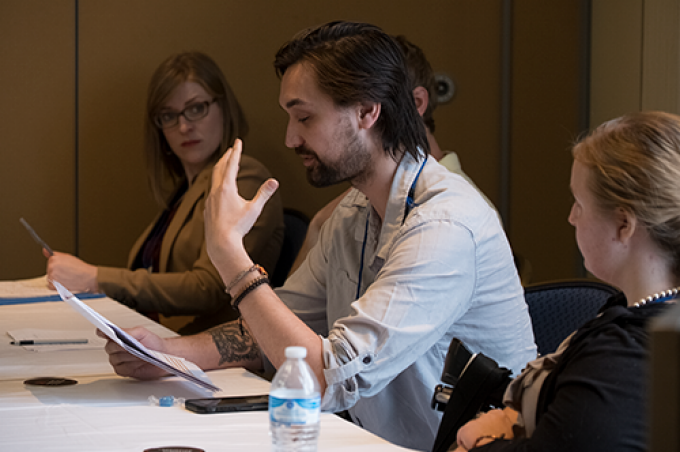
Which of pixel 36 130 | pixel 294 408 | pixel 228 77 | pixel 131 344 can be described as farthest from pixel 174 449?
pixel 36 130

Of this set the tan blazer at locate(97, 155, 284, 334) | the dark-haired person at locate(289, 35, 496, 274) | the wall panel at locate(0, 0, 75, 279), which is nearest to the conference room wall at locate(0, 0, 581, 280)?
the wall panel at locate(0, 0, 75, 279)

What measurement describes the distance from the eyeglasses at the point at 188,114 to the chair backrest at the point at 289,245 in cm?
54

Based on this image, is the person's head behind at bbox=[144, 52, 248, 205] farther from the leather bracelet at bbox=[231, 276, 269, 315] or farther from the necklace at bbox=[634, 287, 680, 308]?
the necklace at bbox=[634, 287, 680, 308]

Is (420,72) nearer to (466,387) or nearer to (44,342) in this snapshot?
(44,342)

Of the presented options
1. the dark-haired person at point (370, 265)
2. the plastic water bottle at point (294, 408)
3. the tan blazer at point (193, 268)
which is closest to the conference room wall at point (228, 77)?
the tan blazer at point (193, 268)

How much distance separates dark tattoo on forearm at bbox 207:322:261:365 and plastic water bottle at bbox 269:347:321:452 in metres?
0.65

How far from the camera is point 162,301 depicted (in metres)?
2.67

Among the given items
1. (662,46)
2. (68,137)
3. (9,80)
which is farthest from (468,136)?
(9,80)

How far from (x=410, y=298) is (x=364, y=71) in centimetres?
55

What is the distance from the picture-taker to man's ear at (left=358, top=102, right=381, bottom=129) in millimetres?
1643

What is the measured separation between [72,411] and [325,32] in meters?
0.94

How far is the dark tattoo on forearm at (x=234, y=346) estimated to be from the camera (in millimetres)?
1602

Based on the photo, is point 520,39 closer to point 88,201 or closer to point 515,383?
point 88,201

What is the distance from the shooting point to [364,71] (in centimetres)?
163
